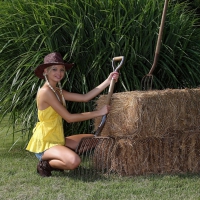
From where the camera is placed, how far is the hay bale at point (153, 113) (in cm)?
330

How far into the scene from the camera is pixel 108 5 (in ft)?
14.0

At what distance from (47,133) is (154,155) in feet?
2.59

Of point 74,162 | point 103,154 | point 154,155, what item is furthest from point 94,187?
point 154,155

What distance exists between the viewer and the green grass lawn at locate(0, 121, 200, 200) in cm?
291

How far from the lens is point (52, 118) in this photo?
359 cm

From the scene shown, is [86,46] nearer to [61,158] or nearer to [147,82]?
[147,82]

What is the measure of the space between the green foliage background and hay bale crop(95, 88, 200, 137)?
0.62 metres

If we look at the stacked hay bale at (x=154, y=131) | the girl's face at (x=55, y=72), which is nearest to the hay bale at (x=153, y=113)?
the stacked hay bale at (x=154, y=131)

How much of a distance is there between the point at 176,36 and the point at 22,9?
1.40m

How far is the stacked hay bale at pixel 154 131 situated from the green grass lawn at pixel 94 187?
129 millimetres

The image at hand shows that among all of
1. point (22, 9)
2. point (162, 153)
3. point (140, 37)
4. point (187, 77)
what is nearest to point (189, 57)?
point (187, 77)

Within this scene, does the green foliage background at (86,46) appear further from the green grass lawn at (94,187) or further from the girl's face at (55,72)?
the green grass lawn at (94,187)

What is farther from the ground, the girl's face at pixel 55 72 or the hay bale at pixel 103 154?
the girl's face at pixel 55 72

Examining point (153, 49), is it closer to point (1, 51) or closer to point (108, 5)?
point (108, 5)
